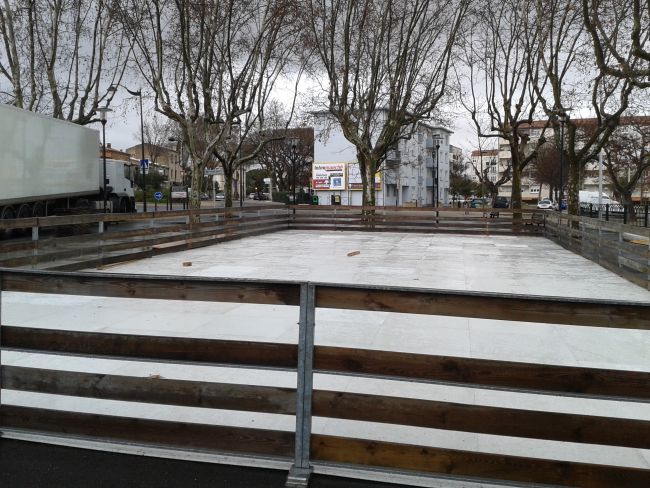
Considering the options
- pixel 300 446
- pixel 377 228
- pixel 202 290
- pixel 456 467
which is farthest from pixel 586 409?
pixel 377 228

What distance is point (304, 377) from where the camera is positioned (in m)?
3.26

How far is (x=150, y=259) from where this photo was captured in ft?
46.4

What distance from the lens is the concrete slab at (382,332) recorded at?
4168mm

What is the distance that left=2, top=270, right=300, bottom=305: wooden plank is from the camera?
336 cm

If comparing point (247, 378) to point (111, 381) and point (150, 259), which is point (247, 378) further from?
point (150, 259)

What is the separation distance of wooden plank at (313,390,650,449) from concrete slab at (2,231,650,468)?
718mm

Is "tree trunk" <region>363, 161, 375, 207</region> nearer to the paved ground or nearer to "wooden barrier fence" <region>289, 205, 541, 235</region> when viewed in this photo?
"wooden barrier fence" <region>289, 205, 541, 235</region>

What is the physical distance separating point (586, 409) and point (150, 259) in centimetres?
1155

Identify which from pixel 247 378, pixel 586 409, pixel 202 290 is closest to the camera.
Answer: pixel 202 290

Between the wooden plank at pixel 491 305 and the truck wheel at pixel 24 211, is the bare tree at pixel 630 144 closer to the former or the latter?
the truck wheel at pixel 24 211

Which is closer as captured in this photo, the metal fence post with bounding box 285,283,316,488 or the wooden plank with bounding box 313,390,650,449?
the wooden plank with bounding box 313,390,650,449

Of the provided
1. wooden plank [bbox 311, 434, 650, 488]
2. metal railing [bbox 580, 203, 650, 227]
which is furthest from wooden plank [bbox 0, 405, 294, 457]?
metal railing [bbox 580, 203, 650, 227]

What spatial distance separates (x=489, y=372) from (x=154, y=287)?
2.03 meters

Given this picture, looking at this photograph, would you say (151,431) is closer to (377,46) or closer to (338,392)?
(338,392)
